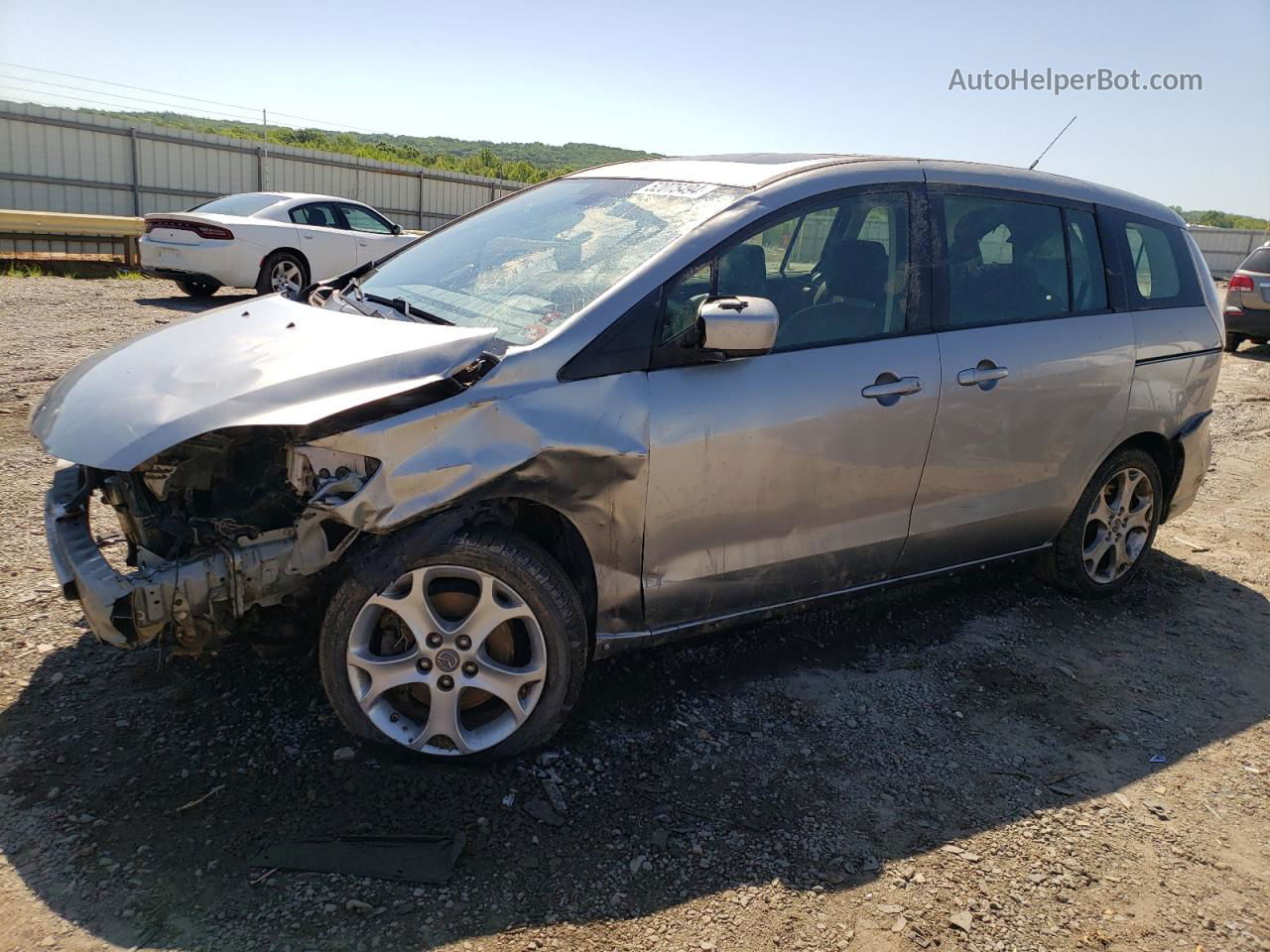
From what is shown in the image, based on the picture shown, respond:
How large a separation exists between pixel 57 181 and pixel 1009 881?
2133 cm

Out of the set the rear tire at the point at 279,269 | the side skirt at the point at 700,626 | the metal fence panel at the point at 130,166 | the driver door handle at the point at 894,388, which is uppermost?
the metal fence panel at the point at 130,166

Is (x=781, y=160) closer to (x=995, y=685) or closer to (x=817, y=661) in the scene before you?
(x=817, y=661)

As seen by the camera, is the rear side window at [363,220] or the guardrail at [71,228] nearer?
the rear side window at [363,220]

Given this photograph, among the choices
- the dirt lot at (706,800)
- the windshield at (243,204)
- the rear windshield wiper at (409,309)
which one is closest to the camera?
the dirt lot at (706,800)

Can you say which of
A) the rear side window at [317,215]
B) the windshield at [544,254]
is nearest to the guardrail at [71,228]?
the rear side window at [317,215]

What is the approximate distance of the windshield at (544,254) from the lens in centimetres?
336

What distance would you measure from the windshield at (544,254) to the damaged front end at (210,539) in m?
0.79

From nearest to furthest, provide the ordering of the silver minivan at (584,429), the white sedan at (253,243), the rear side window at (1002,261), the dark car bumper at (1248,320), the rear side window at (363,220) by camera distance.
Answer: the silver minivan at (584,429) < the rear side window at (1002,261) < the white sedan at (253,243) < the dark car bumper at (1248,320) < the rear side window at (363,220)

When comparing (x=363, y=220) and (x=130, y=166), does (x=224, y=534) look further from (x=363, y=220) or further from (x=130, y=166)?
(x=130, y=166)

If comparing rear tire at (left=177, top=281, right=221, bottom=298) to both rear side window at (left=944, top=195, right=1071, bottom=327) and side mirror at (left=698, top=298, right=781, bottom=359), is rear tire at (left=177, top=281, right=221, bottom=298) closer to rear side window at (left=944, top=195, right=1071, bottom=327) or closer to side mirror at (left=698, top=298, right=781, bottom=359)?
rear side window at (left=944, top=195, right=1071, bottom=327)

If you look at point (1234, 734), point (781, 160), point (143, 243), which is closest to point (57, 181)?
point (143, 243)

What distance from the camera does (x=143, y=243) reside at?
1247cm

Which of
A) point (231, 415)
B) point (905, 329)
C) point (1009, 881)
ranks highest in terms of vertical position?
point (905, 329)

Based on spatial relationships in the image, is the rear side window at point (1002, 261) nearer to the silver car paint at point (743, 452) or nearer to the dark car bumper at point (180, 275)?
the silver car paint at point (743, 452)
